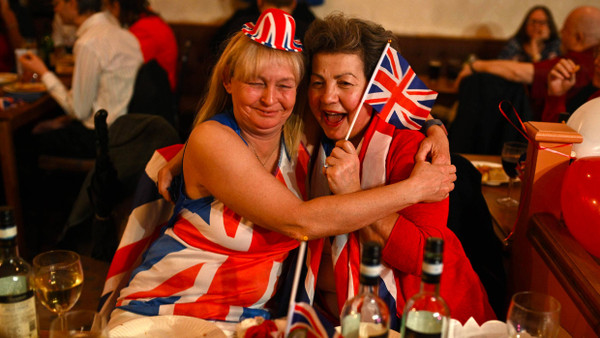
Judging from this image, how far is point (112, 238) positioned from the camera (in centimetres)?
251

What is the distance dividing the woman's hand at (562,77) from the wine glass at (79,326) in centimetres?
278

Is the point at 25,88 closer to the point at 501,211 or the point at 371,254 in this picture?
the point at 501,211

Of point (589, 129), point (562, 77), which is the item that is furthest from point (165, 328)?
point (562, 77)

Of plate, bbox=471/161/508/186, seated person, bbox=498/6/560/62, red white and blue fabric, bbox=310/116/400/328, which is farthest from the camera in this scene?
seated person, bbox=498/6/560/62

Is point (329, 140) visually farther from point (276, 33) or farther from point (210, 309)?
point (210, 309)

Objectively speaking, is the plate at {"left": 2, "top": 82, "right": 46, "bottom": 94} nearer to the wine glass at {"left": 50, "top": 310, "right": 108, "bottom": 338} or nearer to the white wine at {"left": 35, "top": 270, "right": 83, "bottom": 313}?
the white wine at {"left": 35, "top": 270, "right": 83, "bottom": 313}

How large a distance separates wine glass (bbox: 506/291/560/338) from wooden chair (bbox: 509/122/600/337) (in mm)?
242

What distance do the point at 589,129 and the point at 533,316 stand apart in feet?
2.44

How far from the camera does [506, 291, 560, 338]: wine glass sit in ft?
3.54

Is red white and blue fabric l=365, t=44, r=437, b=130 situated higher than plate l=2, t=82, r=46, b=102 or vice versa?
red white and blue fabric l=365, t=44, r=437, b=130

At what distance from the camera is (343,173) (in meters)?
1.51

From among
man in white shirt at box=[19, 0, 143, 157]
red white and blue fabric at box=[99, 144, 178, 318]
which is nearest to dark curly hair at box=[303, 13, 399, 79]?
red white and blue fabric at box=[99, 144, 178, 318]

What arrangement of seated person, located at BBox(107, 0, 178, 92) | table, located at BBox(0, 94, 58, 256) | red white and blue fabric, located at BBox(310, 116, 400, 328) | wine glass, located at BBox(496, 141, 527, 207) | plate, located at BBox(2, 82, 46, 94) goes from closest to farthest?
red white and blue fabric, located at BBox(310, 116, 400, 328) < wine glass, located at BBox(496, 141, 527, 207) < table, located at BBox(0, 94, 58, 256) < plate, located at BBox(2, 82, 46, 94) < seated person, located at BBox(107, 0, 178, 92)

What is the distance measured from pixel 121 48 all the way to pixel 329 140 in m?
2.15
